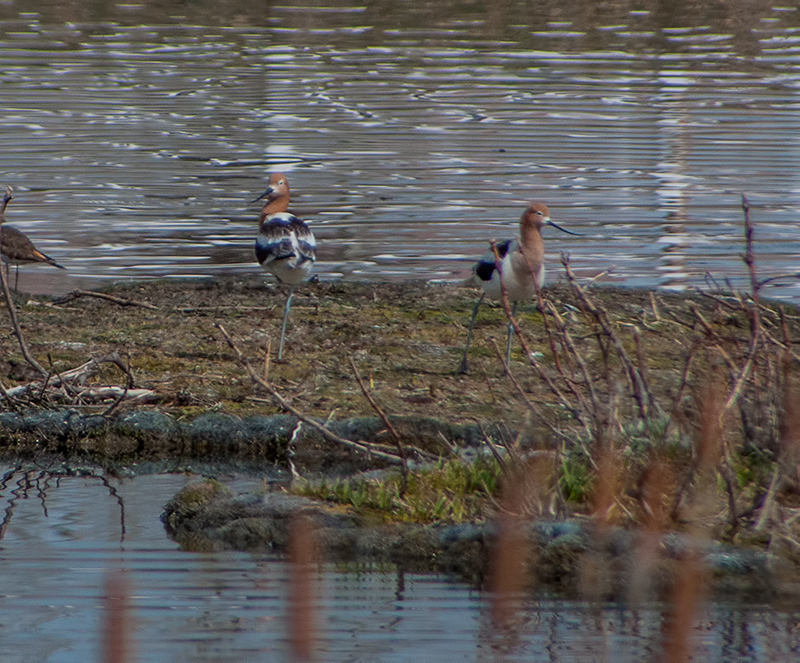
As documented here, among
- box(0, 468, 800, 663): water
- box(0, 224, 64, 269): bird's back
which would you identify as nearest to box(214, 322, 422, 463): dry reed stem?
box(0, 468, 800, 663): water

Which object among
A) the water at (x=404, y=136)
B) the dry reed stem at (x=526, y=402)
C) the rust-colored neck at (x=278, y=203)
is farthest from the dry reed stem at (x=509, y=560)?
the rust-colored neck at (x=278, y=203)

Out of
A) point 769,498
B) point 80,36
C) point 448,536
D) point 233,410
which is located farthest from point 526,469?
point 80,36

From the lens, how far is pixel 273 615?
5.66 metres

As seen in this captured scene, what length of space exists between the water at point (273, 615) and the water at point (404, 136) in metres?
5.07

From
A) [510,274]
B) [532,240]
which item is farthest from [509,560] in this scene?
[532,240]

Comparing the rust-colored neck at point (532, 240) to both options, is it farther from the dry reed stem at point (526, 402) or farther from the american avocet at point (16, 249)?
the american avocet at point (16, 249)

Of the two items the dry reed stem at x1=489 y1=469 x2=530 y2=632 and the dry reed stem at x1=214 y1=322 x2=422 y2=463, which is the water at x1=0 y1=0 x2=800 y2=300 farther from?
the dry reed stem at x1=489 y1=469 x2=530 y2=632

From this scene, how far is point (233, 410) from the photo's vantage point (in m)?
8.70

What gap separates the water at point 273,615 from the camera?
5.32 metres

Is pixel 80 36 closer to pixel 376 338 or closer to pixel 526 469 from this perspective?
pixel 376 338

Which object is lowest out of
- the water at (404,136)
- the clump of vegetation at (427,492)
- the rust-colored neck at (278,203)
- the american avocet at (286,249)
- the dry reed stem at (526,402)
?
the water at (404,136)

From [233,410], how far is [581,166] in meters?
12.4

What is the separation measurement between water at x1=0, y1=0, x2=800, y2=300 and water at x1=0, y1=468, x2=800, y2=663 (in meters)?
5.07

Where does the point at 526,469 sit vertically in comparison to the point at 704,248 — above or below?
above
